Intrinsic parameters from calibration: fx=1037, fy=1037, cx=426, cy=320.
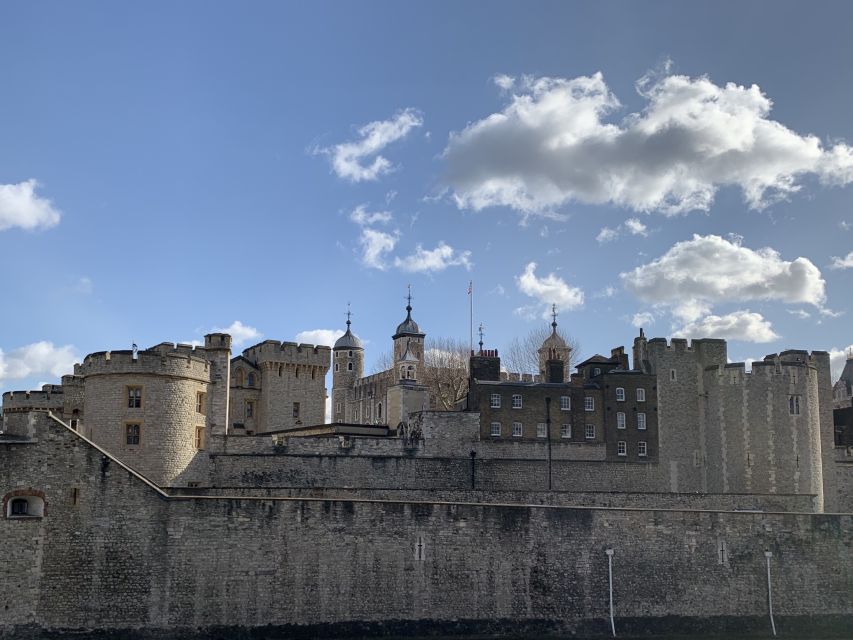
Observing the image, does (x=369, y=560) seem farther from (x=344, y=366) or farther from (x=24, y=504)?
(x=344, y=366)

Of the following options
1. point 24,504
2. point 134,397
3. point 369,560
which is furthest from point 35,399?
point 369,560

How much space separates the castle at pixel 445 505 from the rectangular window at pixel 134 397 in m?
0.07

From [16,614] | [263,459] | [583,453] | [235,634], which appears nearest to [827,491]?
[583,453]

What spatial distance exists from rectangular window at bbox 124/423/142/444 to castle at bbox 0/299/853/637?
0.16 metres

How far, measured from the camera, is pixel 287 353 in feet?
205

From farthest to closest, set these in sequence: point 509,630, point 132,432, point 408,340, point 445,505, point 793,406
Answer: point 408,340, point 793,406, point 132,432, point 445,505, point 509,630

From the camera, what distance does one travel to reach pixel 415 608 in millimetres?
34438

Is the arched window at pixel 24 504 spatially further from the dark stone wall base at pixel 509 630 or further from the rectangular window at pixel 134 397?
the rectangular window at pixel 134 397

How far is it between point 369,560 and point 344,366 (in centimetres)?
7133

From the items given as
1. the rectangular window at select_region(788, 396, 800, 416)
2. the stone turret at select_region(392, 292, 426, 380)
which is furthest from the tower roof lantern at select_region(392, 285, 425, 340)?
the rectangular window at select_region(788, 396, 800, 416)

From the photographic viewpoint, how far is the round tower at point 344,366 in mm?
104812

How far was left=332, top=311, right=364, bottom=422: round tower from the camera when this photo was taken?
104812mm

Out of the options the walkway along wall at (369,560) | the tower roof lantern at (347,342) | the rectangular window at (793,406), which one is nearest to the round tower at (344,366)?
the tower roof lantern at (347,342)

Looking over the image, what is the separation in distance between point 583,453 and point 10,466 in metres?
29.2
